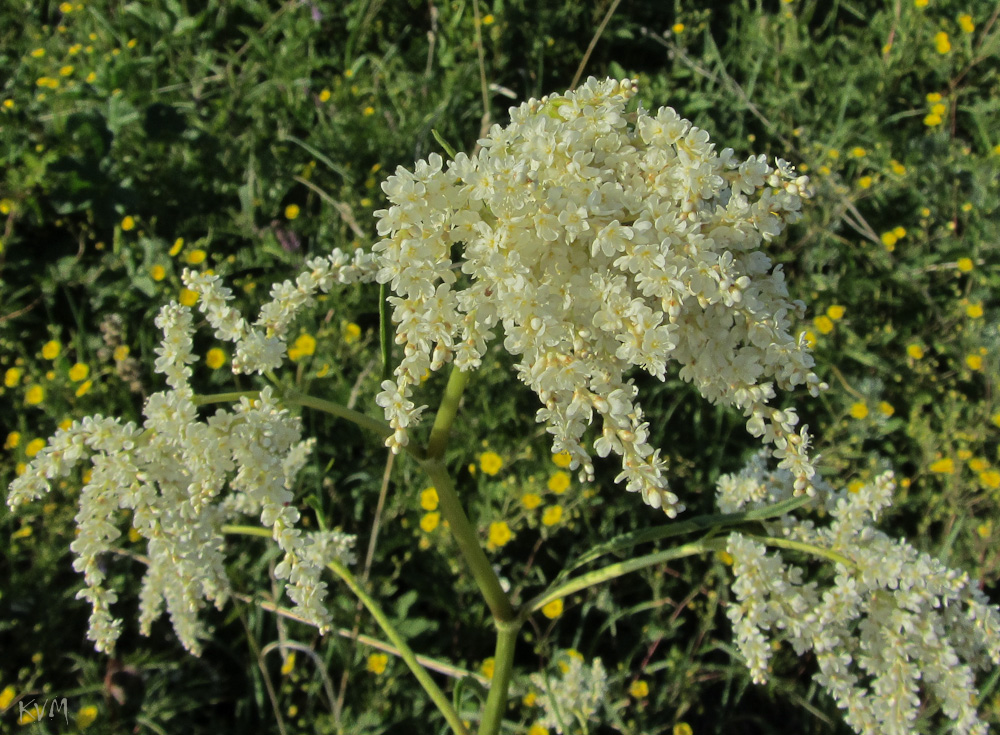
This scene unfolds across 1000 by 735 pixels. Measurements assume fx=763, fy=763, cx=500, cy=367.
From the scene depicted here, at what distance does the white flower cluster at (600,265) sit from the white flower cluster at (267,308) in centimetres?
25

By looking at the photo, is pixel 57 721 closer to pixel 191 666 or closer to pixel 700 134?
pixel 191 666

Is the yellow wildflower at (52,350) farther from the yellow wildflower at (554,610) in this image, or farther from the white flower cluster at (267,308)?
the yellow wildflower at (554,610)

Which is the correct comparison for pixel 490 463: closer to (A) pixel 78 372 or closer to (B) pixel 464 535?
(B) pixel 464 535

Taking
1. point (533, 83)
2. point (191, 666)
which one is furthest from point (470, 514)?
point (533, 83)

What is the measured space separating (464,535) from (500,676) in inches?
12.3

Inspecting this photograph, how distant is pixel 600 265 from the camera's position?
107cm

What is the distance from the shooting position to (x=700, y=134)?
105 cm

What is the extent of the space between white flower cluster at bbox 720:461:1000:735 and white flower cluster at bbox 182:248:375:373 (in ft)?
2.92

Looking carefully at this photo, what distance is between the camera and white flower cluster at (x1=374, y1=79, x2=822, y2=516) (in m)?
1.02

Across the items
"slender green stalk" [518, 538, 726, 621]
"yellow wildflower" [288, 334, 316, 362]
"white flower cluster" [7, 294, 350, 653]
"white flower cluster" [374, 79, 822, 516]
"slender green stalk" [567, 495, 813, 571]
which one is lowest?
Answer: "yellow wildflower" [288, 334, 316, 362]

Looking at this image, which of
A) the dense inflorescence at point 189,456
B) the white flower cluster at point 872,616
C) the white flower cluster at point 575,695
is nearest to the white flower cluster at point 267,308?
the dense inflorescence at point 189,456

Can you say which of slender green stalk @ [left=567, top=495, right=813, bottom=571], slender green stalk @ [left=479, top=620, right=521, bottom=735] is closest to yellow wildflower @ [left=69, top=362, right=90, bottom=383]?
slender green stalk @ [left=479, top=620, right=521, bottom=735]

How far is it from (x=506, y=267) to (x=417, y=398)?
4.88 ft

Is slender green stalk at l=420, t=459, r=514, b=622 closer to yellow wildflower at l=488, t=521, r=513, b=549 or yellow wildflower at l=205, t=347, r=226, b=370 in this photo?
yellow wildflower at l=488, t=521, r=513, b=549
